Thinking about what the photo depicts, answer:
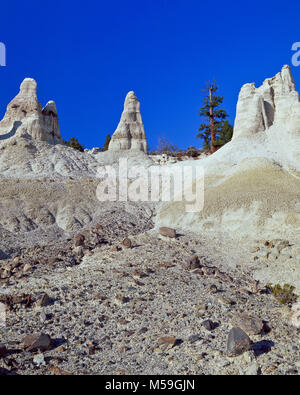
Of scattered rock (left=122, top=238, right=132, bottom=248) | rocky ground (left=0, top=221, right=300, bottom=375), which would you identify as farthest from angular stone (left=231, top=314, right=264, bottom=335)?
scattered rock (left=122, top=238, right=132, bottom=248)

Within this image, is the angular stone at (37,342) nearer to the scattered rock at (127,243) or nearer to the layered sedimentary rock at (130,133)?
the scattered rock at (127,243)

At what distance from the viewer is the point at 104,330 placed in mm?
7895

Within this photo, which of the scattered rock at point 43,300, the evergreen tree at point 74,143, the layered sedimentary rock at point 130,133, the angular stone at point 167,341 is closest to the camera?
the angular stone at point 167,341

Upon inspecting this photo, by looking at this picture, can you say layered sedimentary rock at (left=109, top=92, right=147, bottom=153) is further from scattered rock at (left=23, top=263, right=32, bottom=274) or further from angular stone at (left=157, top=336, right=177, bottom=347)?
angular stone at (left=157, top=336, right=177, bottom=347)

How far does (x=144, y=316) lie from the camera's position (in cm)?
850

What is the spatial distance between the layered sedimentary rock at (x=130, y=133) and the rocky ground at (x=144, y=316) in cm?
2257

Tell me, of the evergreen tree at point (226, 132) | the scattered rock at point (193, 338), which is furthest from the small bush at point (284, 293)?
the evergreen tree at point (226, 132)

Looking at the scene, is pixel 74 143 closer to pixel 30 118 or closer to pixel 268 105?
pixel 30 118

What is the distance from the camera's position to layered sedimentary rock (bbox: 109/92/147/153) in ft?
116

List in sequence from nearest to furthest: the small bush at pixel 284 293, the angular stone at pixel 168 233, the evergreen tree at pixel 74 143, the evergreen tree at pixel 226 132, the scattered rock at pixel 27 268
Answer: the small bush at pixel 284 293, the scattered rock at pixel 27 268, the angular stone at pixel 168 233, the evergreen tree at pixel 226 132, the evergreen tree at pixel 74 143

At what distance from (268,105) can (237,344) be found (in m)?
24.9

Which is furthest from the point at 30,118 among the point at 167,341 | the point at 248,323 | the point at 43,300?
the point at 248,323

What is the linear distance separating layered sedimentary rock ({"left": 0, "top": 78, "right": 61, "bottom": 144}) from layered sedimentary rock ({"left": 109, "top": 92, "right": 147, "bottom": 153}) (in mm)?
6315

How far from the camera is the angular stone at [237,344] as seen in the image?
6.67 metres
